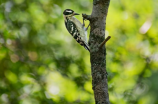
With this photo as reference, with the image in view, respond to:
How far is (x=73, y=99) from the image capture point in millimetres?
3996

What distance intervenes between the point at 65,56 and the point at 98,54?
6.89 feet

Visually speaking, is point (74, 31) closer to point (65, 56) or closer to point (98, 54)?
point (65, 56)

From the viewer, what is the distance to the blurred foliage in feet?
12.9

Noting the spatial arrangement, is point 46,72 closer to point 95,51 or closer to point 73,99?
point 73,99

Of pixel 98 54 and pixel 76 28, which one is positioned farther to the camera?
pixel 76 28

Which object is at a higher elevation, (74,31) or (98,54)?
(74,31)

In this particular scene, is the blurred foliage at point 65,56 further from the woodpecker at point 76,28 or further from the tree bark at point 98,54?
the tree bark at point 98,54

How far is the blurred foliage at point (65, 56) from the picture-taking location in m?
3.94

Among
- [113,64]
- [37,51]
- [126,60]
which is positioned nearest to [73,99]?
[113,64]

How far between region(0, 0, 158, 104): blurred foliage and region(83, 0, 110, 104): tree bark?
106 cm

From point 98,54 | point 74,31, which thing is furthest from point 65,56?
point 98,54

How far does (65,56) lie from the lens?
4.39 metres

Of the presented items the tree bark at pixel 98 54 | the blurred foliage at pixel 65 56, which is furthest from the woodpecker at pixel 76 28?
the tree bark at pixel 98 54

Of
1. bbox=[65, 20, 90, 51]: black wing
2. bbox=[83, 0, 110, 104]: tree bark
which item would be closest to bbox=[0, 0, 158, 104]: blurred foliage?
bbox=[65, 20, 90, 51]: black wing
